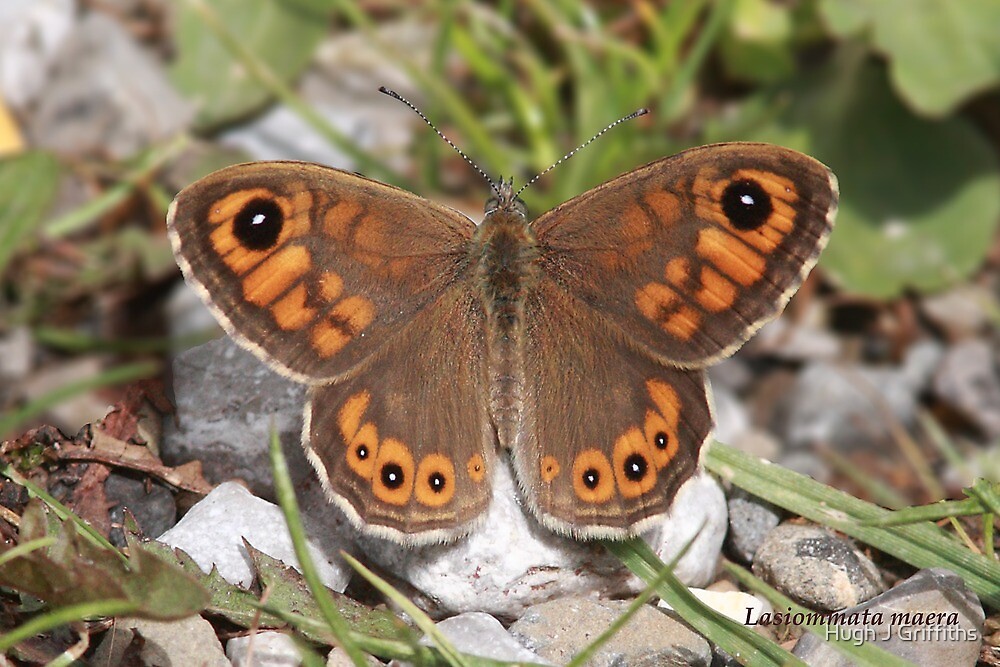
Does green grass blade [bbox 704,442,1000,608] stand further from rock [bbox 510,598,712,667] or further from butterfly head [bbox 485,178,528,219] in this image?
butterfly head [bbox 485,178,528,219]

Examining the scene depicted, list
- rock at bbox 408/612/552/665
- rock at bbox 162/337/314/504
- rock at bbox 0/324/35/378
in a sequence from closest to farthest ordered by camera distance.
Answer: rock at bbox 408/612/552/665 → rock at bbox 162/337/314/504 → rock at bbox 0/324/35/378

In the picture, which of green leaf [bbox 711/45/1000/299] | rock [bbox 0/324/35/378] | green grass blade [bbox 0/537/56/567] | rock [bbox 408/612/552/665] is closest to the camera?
green grass blade [bbox 0/537/56/567]

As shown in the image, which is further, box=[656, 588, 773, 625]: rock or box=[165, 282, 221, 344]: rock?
box=[165, 282, 221, 344]: rock

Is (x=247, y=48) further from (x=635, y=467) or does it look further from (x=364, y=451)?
→ (x=635, y=467)

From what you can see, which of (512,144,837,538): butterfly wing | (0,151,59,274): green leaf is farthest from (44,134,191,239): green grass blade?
(512,144,837,538): butterfly wing

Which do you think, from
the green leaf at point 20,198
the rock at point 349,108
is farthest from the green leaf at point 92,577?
the rock at point 349,108

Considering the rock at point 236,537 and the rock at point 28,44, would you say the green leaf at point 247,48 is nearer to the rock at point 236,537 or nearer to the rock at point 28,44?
the rock at point 28,44
